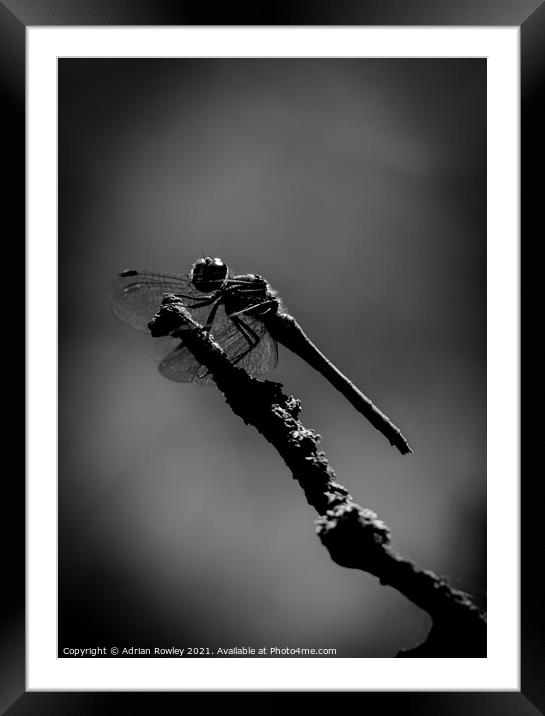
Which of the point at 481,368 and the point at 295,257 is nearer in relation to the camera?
the point at 481,368

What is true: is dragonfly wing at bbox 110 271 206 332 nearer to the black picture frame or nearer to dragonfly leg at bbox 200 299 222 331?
dragonfly leg at bbox 200 299 222 331

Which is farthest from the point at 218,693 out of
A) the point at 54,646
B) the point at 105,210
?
the point at 105,210

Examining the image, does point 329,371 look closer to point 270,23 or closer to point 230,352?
point 230,352

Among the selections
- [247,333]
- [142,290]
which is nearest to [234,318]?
[247,333]

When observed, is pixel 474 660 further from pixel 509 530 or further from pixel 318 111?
pixel 318 111

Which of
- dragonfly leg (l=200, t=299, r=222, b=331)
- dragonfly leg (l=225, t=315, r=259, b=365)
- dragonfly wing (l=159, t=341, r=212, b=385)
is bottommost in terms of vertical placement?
dragonfly wing (l=159, t=341, r=212, b=385)

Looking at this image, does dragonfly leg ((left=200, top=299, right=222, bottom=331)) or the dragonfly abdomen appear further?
the dragonfly abdomen

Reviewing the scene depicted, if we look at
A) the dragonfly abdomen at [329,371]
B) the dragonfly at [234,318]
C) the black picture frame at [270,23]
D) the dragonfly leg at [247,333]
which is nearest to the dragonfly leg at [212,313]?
the dragonfly at [234,318]

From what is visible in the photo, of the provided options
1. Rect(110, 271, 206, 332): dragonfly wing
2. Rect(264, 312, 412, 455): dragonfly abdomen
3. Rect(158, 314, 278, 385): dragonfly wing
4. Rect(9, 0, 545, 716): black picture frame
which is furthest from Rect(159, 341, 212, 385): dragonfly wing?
Rect(9, 0, 545, 716): black picture frame
